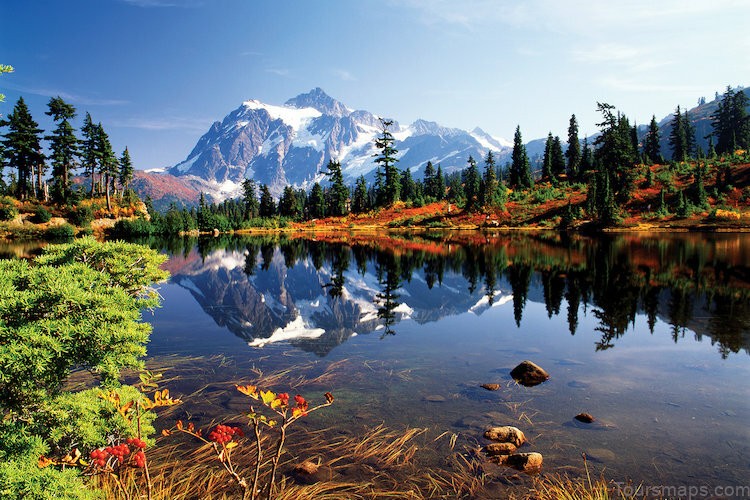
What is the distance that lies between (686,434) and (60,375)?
10.8 meters

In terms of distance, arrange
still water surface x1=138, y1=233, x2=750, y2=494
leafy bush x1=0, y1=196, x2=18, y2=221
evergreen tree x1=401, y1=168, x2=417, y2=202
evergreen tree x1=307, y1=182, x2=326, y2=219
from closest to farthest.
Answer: still water surface x1=138, y1=233, x2=750, y2=494 → leafy bush x1=0, y1=196, x2=18, y2=221 → evergreen tree x1=307, y1=182, x2=326, y2=219 → evergreen tree x1=401, y1=168, x2=417, y2=202

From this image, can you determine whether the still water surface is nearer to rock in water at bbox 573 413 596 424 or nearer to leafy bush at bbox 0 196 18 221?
rock in water at bbox 573 413 596 424

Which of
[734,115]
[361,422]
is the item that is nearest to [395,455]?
[361,422]

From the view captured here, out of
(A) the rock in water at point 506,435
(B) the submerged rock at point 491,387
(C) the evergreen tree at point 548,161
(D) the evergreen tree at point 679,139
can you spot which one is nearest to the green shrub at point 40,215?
(B) the submerged rock at point 491,387

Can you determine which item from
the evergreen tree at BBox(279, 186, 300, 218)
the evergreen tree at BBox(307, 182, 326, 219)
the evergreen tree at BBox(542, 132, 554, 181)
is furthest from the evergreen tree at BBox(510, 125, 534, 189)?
the evergreen tree at BBox(279, 186, 300, 218)

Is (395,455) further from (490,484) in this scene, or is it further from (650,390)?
(650,390)

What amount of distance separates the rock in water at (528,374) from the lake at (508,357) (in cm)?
25

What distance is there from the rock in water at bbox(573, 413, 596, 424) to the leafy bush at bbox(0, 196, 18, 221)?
3785 inches

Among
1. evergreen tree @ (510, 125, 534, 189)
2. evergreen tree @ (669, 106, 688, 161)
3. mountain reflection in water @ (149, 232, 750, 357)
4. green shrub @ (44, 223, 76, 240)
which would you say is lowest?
mountain reflection in water @ (149, 232, 750, 357)

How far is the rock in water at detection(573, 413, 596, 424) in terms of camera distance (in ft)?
28.7

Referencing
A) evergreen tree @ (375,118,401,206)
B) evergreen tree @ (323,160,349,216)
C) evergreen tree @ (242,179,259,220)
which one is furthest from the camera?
evergreen tree @ (242,179,259,220)

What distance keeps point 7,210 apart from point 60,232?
9179 mm

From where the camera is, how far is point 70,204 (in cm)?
8394

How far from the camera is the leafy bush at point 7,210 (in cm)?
7362
